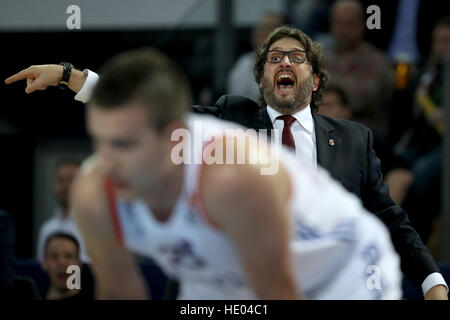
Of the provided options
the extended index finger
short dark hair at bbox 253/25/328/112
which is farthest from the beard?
the extended index finger

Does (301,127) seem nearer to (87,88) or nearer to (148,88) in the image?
(87,88)

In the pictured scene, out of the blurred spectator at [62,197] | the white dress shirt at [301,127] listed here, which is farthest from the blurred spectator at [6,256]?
the blurred spectator at [62,197]

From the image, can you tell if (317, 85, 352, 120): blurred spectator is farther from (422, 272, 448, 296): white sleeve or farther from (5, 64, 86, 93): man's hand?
(5, 64, 86, 93): man's hand

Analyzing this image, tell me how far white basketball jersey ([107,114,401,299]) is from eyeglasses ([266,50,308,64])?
32.1 inches

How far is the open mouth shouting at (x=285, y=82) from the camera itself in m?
2.71

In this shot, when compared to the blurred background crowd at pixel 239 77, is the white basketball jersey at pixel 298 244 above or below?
below

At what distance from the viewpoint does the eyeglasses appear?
273cm

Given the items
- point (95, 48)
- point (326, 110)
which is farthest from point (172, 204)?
Result: point (95, 48)

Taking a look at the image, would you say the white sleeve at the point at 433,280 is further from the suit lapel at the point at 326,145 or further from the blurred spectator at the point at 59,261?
the blurred spectator at the point at 59,261

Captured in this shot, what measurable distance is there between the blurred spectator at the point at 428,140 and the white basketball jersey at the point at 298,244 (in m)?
2.43

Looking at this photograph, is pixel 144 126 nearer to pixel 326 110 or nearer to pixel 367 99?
pixel 326 110

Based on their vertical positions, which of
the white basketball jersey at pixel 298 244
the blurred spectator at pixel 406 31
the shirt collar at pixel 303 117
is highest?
the blurred spectator at pixel 406 31

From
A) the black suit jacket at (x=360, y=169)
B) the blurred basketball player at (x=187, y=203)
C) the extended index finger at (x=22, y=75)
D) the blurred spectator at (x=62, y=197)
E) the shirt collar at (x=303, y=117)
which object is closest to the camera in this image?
the blurred basketball player at (x=187, y=203)
